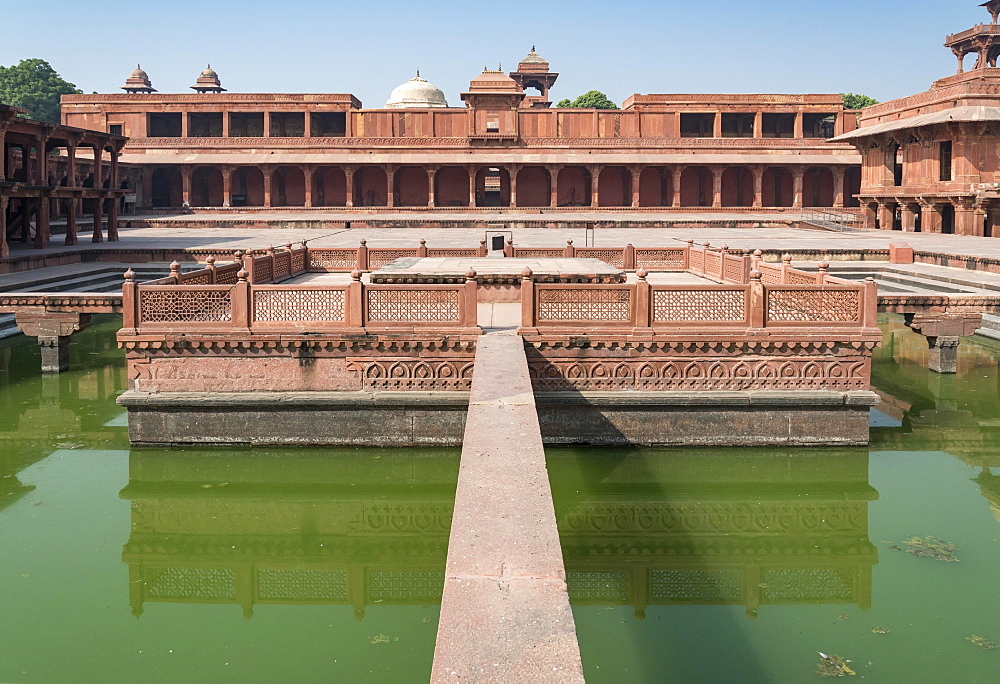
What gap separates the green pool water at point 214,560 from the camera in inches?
231

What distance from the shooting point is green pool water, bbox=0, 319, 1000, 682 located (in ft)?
19.2

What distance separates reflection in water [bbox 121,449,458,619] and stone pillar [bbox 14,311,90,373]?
16.4ft

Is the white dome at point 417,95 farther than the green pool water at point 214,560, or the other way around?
the white dome at point 417,95

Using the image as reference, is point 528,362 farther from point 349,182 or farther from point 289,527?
point 349,182

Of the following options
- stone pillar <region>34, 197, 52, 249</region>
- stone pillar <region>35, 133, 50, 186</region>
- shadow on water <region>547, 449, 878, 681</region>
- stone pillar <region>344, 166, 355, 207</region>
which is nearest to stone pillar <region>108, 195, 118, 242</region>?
stone pillar <region>34, 197, 52, 249</region>

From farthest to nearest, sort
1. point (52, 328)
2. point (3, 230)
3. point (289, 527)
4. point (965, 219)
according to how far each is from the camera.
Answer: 1. point (965, 219)
2. point (3, 230)
3. point (52, 328)
4. point (289, 527)

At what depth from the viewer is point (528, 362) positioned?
9828 mm

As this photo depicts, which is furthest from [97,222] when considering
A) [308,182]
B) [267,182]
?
[308,182]

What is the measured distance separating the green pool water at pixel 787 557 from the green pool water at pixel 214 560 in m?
1.33

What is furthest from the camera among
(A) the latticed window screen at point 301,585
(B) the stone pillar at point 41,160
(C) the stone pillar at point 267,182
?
(C) the stone pillar at point 267,182

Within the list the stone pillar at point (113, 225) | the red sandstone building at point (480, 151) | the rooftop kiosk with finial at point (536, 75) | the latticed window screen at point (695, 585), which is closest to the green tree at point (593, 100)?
the rooftop kiosk with finial at point (536, 75)

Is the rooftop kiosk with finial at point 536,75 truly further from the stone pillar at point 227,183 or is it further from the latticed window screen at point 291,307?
the latticed window screen at point 291,307

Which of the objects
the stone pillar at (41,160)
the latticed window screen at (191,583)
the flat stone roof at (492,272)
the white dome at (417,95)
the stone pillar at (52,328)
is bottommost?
the latticed window screen at (191,583)

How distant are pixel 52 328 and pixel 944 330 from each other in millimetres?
13384
